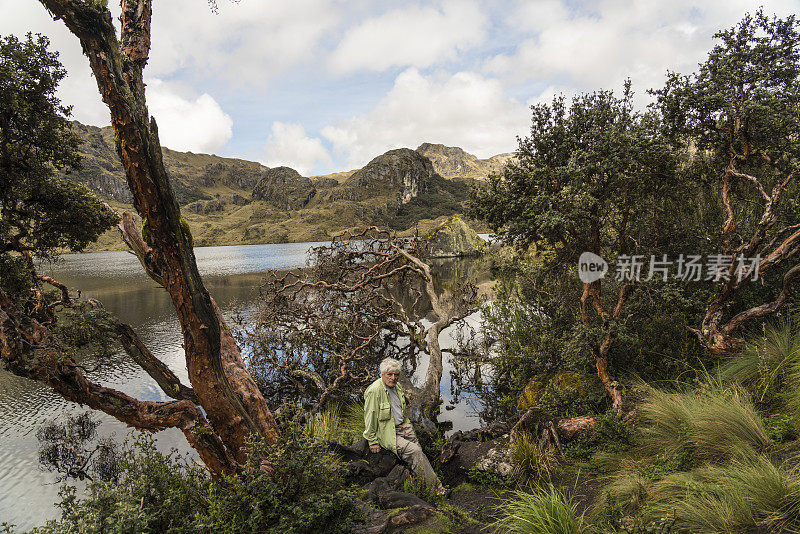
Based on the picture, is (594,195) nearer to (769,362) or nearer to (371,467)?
(769,362)

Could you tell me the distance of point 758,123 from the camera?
618 centimetres

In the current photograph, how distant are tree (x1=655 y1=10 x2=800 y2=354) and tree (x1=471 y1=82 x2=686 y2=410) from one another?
0.73 m

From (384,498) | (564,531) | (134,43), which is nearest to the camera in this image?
(564,531)

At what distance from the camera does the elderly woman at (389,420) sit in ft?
18.7

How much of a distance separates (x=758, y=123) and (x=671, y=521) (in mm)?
6608

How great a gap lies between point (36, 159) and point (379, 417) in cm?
729

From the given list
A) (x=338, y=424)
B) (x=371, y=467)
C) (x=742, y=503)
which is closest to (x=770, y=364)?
(x=742, y=503)

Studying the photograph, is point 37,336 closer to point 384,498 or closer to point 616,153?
point 384,498

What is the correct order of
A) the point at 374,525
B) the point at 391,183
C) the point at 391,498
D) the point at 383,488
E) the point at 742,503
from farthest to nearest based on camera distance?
1. the point at 391,183
2. the point at 383,488
3. the point at 391,498
4. the point at 374,525
5. the point at 742,503

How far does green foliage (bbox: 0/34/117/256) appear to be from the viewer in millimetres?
6070

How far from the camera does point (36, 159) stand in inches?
255

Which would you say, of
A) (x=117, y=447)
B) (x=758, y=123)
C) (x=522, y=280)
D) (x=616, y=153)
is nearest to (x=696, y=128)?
(x=758, y=123)

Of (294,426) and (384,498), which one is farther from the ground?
(294,426)
